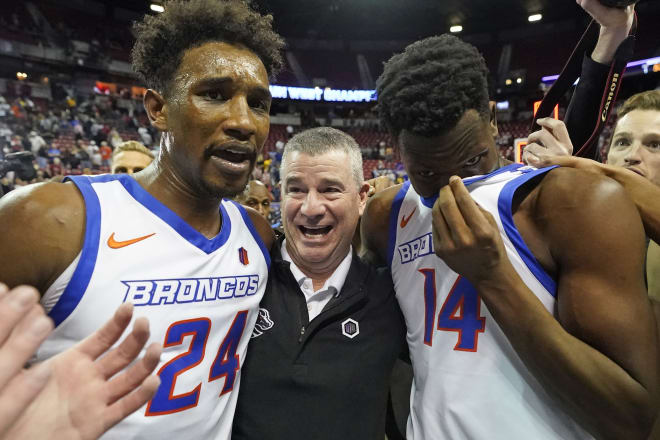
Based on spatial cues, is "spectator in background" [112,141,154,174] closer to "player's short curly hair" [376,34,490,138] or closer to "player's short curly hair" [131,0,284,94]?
"player's short curly hair" [131,0,284,94]

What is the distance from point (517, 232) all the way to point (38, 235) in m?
1.44

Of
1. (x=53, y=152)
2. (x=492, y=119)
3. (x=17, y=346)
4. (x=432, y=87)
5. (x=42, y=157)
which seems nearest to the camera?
(x=17, y=346)

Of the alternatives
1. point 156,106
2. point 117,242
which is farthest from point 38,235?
point 156,106

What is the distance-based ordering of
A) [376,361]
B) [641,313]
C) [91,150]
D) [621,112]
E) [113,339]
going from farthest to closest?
[91,150]
[621,112]
[376,361]
[641,313]
[113,339]

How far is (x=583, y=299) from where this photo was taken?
121cm

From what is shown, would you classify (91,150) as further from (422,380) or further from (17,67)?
(422,380)

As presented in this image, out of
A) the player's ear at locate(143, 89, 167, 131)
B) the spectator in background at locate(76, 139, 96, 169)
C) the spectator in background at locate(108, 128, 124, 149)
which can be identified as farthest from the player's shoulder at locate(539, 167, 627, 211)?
the spectator in background at locate(108, 128, 124, 149)

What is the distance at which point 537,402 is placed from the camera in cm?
136

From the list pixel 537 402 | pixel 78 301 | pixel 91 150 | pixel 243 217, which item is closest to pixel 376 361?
pixel 537 402

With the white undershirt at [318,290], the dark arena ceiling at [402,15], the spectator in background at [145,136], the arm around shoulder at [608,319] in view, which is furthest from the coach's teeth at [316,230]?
the dark arena ceiling at [402,15]

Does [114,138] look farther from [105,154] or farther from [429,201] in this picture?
[429,201]

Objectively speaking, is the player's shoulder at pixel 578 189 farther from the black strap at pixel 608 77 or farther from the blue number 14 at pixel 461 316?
the black strap at pixel 608 77

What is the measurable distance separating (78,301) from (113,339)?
475 mm

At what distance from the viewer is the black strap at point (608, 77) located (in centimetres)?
163
